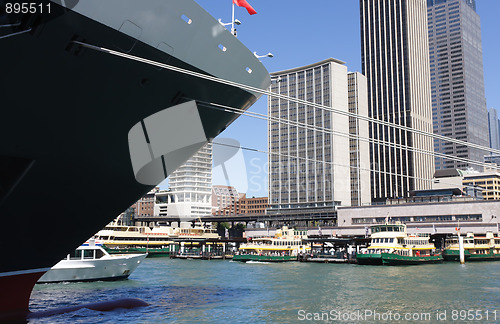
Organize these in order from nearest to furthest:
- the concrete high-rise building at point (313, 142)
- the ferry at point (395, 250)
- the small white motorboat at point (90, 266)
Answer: the small white motorboat at point (90, 266) → the ferry at point (395, 250) → the concrete high-rise building at point (313, 142)

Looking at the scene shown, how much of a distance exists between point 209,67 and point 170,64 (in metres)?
1.14

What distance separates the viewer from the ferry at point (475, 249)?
59938mm

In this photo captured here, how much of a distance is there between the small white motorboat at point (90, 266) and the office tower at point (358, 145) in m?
120

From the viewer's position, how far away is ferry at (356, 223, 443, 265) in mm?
50844

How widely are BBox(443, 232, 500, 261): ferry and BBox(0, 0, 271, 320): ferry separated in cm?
5330

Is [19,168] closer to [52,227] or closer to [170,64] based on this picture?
[52,227]

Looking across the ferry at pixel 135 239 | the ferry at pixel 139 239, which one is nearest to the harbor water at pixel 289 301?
the ferry at pixel 139 239

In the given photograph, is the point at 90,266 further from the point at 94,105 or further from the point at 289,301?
the point at 94,105

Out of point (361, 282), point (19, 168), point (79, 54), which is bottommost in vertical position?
point (361, 282)

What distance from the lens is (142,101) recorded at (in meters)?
12.3

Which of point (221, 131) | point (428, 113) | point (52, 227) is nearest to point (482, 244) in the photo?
point (221, 131)

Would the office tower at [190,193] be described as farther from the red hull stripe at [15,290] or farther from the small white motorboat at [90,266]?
the red hull stripe at [15,290]

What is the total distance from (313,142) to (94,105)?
141273 millimetres

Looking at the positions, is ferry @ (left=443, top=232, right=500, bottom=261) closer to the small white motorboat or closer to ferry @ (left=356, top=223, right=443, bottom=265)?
ferry @ (left=356, top=223, right=443, bottom=265)
